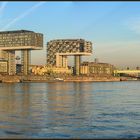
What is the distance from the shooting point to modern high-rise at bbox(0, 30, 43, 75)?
536 feet

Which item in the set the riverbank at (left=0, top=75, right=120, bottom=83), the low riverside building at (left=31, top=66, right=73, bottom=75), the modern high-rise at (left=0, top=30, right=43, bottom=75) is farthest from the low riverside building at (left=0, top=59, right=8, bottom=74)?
the riverbank at (left=0, top=75, right=120, bottom=83)

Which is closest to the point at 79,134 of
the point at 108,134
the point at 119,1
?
the point at 108,134

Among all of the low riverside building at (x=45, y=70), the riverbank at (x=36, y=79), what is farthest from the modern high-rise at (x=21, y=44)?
the low riverside building at (x=45, y=70)

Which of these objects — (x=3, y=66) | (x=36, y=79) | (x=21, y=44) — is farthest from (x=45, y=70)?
(x=21, y=44)

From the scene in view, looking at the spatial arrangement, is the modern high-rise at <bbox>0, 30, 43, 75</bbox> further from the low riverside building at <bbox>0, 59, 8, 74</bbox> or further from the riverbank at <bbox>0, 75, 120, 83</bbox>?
the riverbank at <bbox>0, 75, 120, 83</bbox>

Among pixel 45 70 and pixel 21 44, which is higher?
pixel 21 44

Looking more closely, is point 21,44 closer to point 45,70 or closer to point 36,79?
point 36,79

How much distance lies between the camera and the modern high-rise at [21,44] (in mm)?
163250

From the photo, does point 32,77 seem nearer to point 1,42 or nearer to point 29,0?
point 1,42

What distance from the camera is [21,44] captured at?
163875 millimetres

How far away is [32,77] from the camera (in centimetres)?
17012

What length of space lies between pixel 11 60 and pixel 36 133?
157544mm

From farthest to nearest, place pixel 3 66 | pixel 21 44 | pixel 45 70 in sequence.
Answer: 1. pixel 45 70
2. pixel 3 66
3. pixel 21 44

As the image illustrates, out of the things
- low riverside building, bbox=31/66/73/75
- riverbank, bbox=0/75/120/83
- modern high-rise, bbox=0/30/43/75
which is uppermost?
modern high-rise, bbox=0/30/43/75
